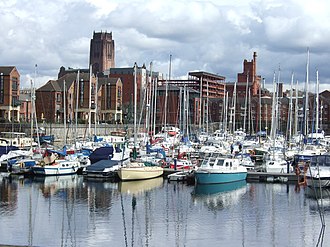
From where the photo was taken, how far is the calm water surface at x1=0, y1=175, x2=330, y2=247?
2973 centimetres

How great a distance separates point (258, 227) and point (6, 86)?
7561 centimetres

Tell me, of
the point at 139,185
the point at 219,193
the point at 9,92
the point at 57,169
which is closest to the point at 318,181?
the point at 219,193

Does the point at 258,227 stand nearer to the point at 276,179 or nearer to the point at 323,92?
the point at 276,179

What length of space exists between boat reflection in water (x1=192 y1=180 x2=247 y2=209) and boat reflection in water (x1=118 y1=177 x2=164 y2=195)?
3.55m

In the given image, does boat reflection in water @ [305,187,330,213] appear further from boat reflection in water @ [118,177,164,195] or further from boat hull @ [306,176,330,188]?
boat reflection in water @ [118,177,164,195]

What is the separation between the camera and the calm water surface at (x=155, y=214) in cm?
2973

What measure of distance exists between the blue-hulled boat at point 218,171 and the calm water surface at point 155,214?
2.24ft

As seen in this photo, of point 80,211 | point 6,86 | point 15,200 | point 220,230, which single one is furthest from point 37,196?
point 6,86

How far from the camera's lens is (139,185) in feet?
161

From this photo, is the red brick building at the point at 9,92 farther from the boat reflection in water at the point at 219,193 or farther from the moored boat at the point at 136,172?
the boat reflection in water at the point at 219,193

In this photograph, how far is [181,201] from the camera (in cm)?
4150

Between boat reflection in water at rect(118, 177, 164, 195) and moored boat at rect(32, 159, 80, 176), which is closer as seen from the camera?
boat reflection in water at rect(118, 177, 164, 195)

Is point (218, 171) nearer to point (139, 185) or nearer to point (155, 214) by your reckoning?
point (139, 185)

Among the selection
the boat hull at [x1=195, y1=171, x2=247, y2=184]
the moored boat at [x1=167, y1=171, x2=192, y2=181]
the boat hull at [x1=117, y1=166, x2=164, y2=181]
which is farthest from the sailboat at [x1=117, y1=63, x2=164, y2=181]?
the boat hull at [x1=195, y1=171, x2=247, y2=184]
